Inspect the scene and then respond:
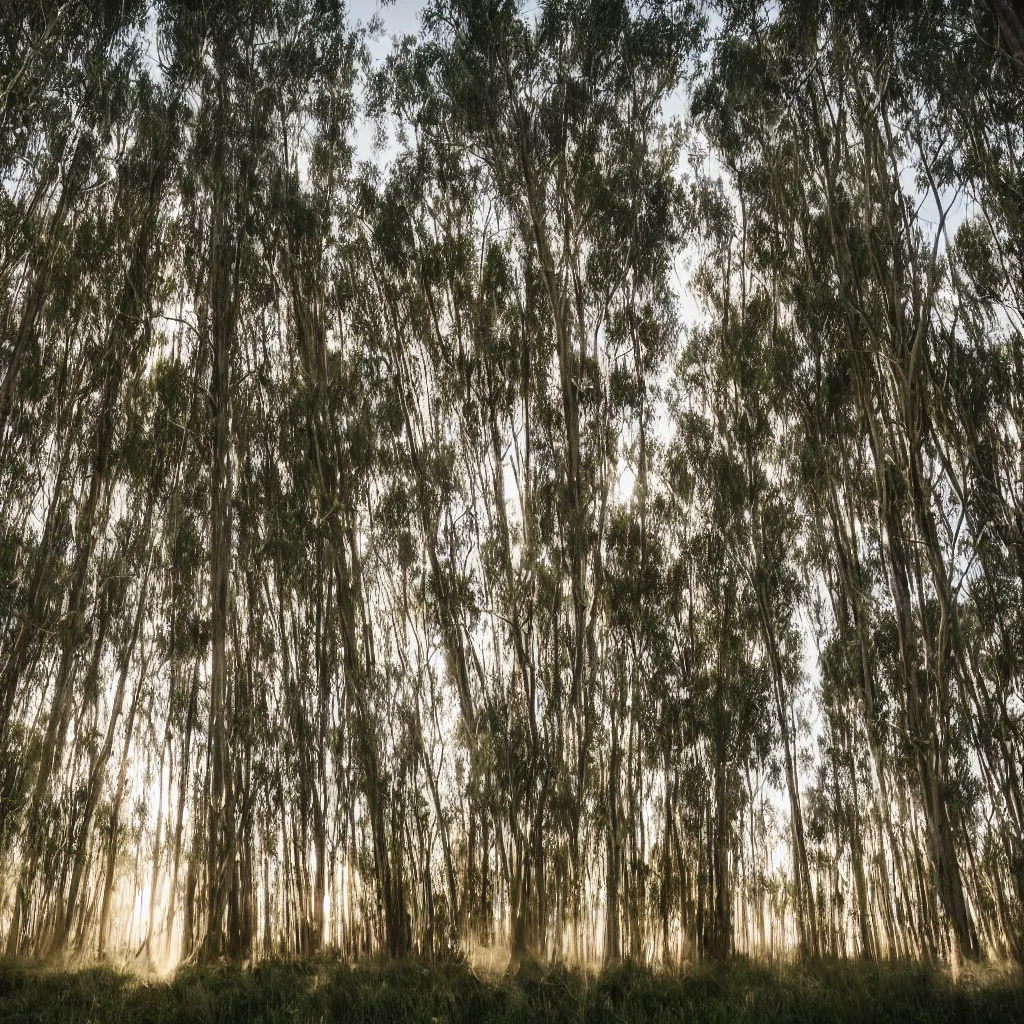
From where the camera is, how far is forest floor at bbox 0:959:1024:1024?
4828 mm

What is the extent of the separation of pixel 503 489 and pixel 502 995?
4.41 m

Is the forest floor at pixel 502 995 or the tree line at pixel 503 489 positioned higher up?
the tree line at pixel 503 489

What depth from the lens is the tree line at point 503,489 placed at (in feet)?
22.5

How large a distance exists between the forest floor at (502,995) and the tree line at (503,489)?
0.76 metres

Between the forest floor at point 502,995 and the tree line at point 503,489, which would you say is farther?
the tree line at point 503,489

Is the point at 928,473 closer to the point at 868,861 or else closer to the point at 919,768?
the point at 919,768

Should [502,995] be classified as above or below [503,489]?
below

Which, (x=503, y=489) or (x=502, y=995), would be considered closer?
→ (x=502, y=995)

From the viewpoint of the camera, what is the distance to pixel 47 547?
7.63 metres

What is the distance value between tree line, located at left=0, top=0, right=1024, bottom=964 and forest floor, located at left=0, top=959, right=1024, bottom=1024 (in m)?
0.76

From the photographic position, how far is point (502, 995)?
213 inches

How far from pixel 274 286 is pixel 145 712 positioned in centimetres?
490

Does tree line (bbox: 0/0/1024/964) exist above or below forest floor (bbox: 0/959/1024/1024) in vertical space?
above

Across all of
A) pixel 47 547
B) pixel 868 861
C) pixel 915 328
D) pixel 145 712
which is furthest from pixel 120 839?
pixel 915 328
